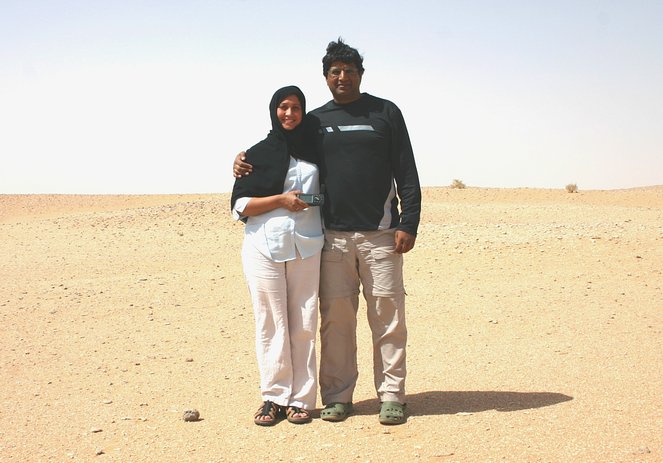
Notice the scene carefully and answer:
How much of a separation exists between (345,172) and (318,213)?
14.2 inches

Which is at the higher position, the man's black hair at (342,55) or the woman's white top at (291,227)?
the man's black hair at (342,55)

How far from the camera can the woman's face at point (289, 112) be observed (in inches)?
213

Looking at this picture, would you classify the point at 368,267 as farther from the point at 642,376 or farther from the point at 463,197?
the point at 463,197

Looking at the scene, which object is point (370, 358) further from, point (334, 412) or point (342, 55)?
point (342, 55)

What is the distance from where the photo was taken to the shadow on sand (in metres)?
6.09

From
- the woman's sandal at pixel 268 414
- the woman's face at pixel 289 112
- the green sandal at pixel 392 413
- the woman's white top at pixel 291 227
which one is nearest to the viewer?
the woman's face at pixel 289 112

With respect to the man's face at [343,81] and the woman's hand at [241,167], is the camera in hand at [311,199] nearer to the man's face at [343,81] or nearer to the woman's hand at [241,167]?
the woman's hand at [241,167]

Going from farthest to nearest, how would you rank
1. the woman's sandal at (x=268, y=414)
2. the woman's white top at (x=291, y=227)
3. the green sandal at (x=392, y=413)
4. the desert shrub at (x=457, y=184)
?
the desert shrub at (x=457, y=184) → the woman's sandal at (x=268, y=414) → the green sandal at (x=392, y=413) → the woman's white top at (x=291, y=227)

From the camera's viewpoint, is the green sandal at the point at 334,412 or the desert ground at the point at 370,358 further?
the green sandal at the point at 334,412

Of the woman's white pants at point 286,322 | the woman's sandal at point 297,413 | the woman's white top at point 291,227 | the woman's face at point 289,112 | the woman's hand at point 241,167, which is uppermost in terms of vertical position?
the woman's face at point 289,112

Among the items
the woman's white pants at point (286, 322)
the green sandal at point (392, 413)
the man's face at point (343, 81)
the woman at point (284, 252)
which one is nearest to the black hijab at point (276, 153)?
the woman at point (284, 252)

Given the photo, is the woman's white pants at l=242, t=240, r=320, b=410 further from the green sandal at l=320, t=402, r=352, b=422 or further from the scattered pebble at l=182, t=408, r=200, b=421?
the scattered pebble at l=182, t=408, r=200, b=421

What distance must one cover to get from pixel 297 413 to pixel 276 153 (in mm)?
1808

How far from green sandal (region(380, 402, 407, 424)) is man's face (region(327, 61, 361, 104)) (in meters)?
2.11
